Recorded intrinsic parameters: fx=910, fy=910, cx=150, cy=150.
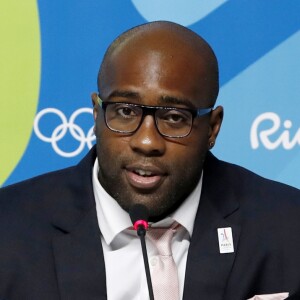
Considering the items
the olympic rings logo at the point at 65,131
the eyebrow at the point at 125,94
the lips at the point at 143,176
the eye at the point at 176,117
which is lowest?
the lips at the point at 143,176

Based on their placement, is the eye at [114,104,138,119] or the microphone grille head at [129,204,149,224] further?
the eye at [114,104,138,119]

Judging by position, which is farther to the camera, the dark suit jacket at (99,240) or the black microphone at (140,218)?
the dark suit jacket at (99,240)

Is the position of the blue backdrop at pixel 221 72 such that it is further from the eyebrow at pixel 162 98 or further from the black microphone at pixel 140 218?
the black microphone at pixel 140 218

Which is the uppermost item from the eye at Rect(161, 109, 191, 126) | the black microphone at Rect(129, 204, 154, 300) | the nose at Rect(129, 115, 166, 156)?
the eye at Rect(161, 109, 191, 126)

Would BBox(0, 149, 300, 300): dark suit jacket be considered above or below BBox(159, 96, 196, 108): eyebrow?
below

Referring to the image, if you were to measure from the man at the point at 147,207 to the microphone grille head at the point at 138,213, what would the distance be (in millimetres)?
136

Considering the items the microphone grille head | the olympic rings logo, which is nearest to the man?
the microphone grille head

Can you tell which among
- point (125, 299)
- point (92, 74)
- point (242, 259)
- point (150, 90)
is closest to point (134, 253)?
point (125, 299)

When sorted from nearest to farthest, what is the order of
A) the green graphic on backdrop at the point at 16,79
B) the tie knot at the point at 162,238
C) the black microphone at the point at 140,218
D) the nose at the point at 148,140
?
the black microphone at the point at 140,218
the nose at the point at 148,140
the tie knot at the point at 162,238
the green graphic on backdrop at the point at 16,79

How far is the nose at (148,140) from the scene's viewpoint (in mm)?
1726

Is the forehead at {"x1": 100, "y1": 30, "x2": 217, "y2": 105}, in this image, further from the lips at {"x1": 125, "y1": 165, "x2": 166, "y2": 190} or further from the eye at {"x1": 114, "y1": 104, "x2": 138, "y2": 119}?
the lips at {"x1": 125, "y1": 165, "x2": 166, "y2": 190}

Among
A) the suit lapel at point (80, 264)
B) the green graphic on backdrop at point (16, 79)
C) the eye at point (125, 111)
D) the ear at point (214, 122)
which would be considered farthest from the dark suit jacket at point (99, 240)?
the green graphic on backdrop at point (16, 79)

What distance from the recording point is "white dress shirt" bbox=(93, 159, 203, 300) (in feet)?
5.97

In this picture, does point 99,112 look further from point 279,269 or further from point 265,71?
point 265,71
